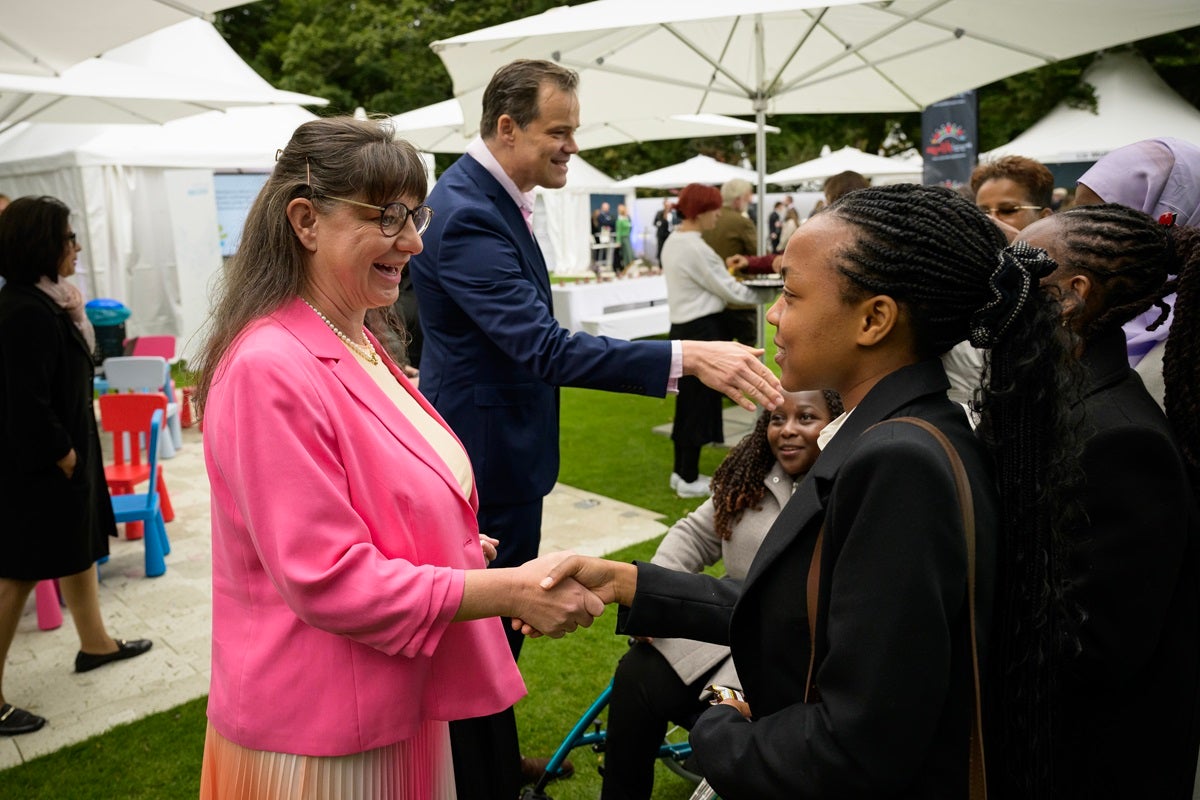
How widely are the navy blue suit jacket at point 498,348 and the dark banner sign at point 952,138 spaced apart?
1204 cm

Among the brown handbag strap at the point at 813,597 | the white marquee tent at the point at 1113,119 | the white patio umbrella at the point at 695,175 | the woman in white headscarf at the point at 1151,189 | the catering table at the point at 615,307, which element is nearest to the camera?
the brown handbag strap at the point at 813,597

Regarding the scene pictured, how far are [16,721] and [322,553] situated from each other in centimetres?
350

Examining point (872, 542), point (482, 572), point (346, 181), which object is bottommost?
point (482, 572)

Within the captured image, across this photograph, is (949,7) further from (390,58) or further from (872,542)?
(390,58)

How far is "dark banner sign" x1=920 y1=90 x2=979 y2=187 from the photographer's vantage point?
13.8 m

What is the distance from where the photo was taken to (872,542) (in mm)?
1260

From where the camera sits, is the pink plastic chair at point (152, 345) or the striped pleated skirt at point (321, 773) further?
the pink plastic chair at point (152, 345)

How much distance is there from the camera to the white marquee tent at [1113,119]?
16.8 metres

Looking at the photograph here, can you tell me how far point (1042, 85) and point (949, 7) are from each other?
57.2 ft

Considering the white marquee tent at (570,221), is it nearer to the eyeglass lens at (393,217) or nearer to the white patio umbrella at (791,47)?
the white patio umbrella at (791,47)

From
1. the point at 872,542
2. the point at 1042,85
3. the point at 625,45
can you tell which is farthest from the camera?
the point at 1042,85

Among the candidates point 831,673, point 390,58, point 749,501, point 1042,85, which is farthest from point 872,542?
point 390,58

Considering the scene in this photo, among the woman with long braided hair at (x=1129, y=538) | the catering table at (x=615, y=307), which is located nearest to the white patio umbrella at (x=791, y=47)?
the catering table at (x=615, y=307)

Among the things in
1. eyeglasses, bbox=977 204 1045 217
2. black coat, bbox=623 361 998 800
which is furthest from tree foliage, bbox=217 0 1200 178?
black coat, bbox=623 361 998 800
